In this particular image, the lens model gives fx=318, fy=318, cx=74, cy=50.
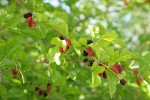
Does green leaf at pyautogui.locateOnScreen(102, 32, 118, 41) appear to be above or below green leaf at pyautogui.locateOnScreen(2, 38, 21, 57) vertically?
above

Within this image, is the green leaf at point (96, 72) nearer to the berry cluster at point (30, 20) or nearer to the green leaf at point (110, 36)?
the green leaf at point (110, 36)

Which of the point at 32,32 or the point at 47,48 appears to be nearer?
the point at 32,32

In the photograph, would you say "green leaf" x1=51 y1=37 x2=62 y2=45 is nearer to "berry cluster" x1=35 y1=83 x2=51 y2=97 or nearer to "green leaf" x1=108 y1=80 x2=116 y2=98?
"green leaf" x1=108 y1=80 x2=116 y2=98

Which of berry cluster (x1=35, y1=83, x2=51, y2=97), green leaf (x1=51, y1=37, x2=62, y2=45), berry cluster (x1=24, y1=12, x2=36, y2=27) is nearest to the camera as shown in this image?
green leaf (x1=51, y1=37, x2=62, y2=45)

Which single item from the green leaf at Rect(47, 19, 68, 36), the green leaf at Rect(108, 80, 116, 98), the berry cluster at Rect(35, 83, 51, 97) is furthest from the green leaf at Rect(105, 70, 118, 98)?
the berry cluster at Rect(35, 83, 51, 97)

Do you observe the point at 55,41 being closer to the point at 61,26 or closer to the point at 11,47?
the point at 61,26

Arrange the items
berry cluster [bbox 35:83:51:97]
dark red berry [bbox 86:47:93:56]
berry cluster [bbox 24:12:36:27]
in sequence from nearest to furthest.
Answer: dark red berry [bbox 86:47:93:56]
berry cluster [bbox 24:12:36:27]
berry cluster [bbox 35:83:51:97]

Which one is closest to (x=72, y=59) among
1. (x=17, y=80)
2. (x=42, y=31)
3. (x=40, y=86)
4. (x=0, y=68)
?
(x=42, y=31)

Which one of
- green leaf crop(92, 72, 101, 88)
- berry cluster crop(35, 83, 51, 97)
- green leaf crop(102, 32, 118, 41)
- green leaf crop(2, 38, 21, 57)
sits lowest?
berry cluster crop(35, 83, 51, 97)

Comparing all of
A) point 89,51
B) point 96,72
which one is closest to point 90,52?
point 89,51

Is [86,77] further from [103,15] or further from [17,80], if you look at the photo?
[103,15]

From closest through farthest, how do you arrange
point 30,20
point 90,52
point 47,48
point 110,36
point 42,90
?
point 110,36 → point 90,52 → point 30,20 → point 47,48 → point 42,90

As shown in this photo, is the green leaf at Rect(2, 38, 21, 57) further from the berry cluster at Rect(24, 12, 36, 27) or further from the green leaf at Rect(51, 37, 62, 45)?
the green leaf at Rect(51, 37, 62, 45)

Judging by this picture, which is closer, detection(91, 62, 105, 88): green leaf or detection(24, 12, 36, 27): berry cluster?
detection(91, 62, 105, 88): green leaf
